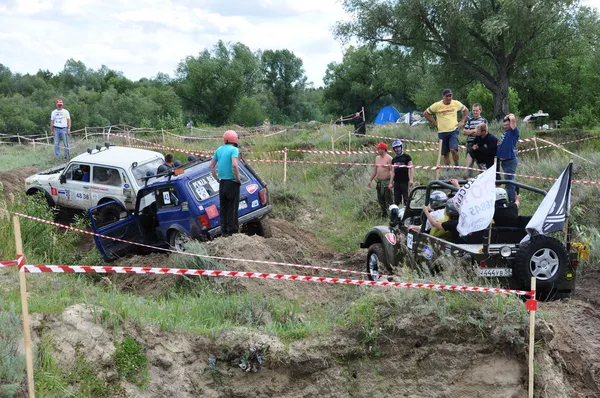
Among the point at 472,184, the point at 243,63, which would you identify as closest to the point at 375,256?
the point at 472,184

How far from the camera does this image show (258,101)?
69.1 m

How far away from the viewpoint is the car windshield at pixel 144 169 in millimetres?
14008

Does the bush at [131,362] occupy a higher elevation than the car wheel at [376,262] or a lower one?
lower

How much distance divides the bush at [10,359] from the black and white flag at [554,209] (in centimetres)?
527

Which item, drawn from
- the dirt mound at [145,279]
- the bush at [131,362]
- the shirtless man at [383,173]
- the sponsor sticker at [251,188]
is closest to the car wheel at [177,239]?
the dirt mound at [145,279]

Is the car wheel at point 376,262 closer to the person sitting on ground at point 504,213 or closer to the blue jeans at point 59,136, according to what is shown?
the person sitting on ground at point 504,213

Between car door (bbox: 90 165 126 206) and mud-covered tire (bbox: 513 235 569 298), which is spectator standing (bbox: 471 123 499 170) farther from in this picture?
car door (bbox: 90 165 126 206)

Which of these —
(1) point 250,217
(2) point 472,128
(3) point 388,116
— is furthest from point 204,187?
(3) point 388,116

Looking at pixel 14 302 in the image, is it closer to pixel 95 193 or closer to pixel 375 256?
pixel 375 256

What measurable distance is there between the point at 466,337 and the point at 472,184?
1782mm

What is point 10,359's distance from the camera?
212 inches

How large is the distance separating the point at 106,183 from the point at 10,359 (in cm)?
932

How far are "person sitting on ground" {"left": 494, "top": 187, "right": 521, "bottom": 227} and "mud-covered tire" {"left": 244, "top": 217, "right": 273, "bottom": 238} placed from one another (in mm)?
5143

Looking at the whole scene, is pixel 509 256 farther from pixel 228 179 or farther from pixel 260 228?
pixel 260 228
